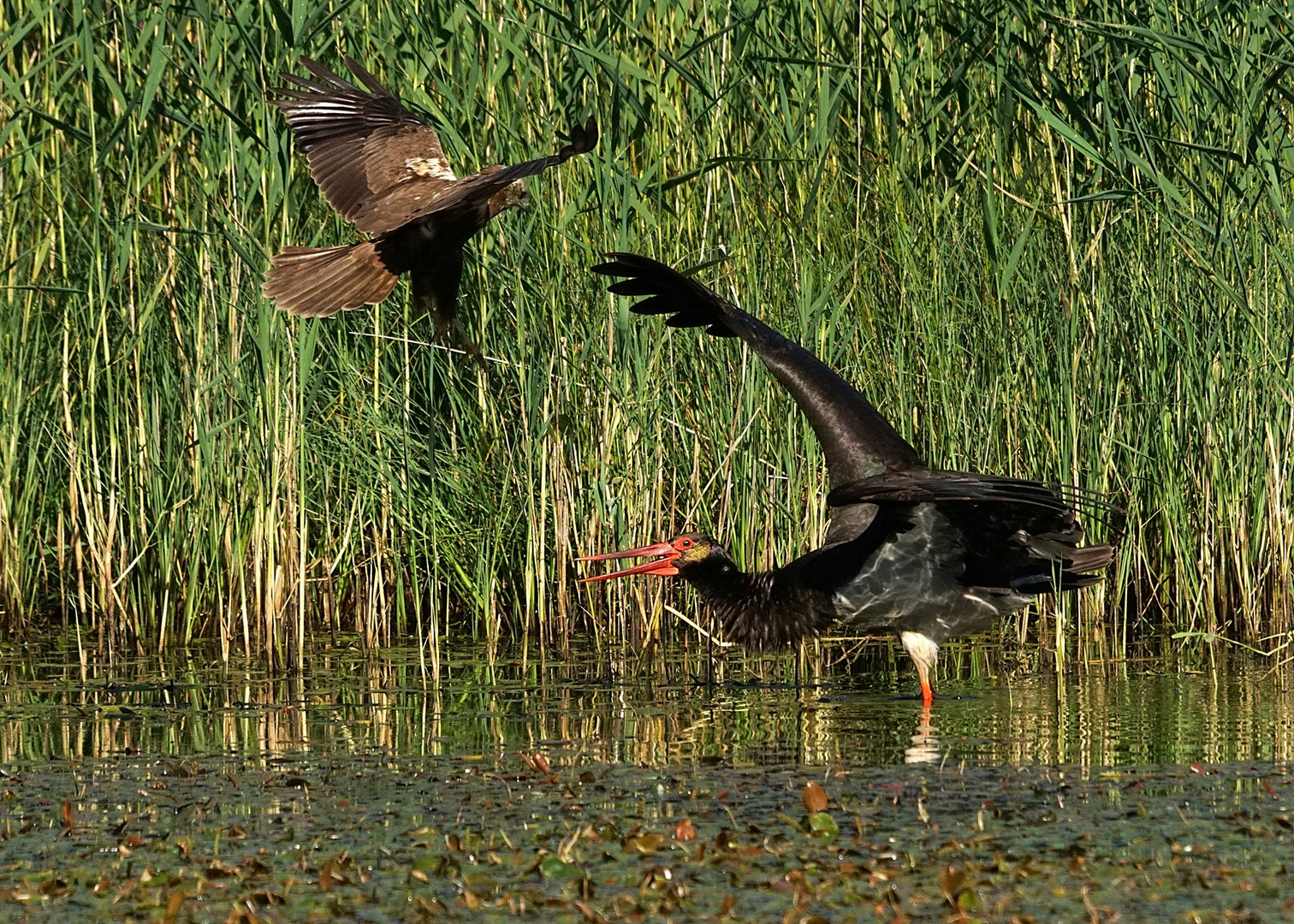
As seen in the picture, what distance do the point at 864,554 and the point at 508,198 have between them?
1.61m

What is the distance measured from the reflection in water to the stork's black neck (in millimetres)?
173

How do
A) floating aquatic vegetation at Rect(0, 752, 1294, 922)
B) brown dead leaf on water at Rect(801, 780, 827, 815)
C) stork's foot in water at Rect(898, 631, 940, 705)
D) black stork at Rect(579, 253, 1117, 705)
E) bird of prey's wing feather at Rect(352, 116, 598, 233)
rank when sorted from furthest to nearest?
stork's foot in water at Rect(898, 631, 940, 705) → black stork at Rect(579, 253, 1117, 705) → bird of prey's wing feather at Rect(352, 116, 598, 233) → brown dead leaf on water at Rect(801, 780, 827, 815) → floating aquatic vegetation at Rect(0, 752, 1294, 922)

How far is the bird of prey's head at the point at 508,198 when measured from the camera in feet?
20.2

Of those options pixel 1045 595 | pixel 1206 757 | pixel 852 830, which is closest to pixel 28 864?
pixel 852 830

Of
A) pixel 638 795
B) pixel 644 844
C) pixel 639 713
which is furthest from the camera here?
pixel 639 713

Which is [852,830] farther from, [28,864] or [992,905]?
[28,864]

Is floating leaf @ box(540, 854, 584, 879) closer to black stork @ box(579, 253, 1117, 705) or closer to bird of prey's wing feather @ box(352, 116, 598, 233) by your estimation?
bird of prey's wing feather @ box(352, 116, 598, 233)

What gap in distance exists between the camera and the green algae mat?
3.45 meters

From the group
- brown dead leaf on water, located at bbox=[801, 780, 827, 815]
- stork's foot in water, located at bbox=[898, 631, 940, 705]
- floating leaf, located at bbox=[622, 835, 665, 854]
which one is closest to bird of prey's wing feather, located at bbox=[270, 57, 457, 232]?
stork's foot in water, located at bbox=[898, 631, 940, 705]

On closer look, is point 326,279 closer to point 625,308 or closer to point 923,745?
point 625,308

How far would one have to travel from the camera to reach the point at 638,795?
14.5 ft

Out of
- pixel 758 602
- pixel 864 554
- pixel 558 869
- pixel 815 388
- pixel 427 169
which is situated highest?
pixel 427 169

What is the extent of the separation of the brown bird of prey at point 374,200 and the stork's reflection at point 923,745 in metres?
2.03

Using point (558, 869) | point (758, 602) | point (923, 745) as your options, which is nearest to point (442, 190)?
point (758, 602)
